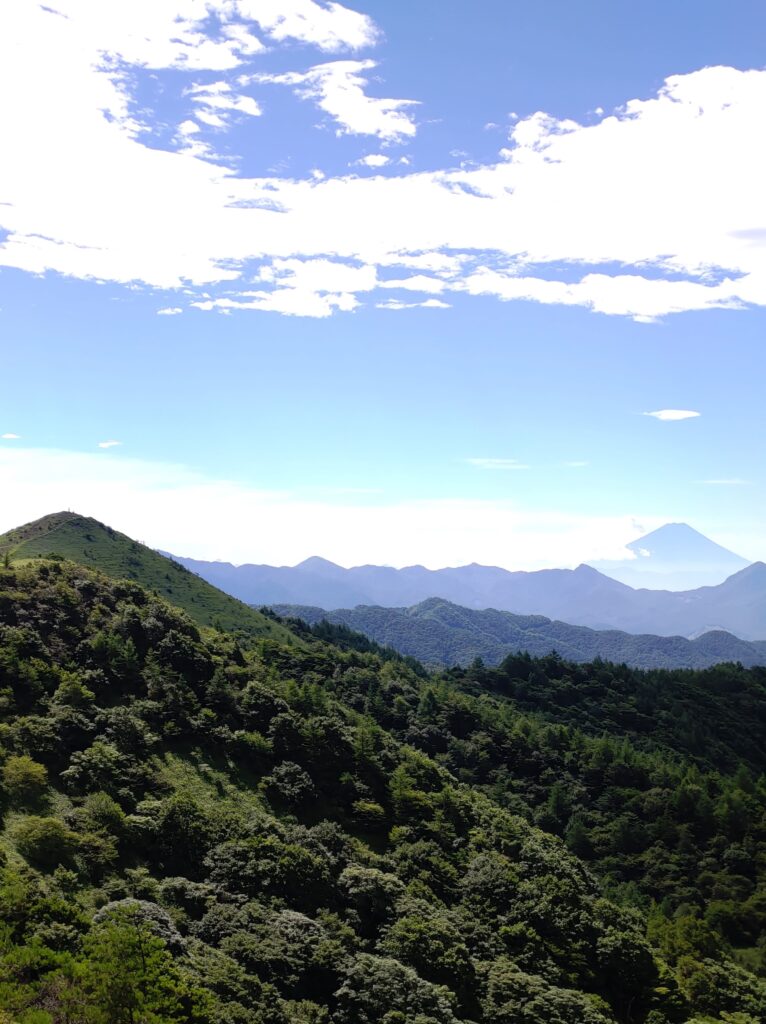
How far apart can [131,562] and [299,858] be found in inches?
4095

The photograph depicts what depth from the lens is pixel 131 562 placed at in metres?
140

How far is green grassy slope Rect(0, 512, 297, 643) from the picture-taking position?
13038 cm

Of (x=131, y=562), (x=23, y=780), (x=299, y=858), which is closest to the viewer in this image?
(x=23, y=780)

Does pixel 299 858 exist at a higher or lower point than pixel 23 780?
lower

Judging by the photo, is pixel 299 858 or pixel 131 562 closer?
pixel 299 858

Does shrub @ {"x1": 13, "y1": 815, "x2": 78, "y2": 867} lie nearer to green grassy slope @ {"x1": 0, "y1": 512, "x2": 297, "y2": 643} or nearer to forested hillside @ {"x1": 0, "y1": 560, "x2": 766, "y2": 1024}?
forested hillside @ {"x1": 0, "y1": 560, "x2": 766, "y2": 1024}

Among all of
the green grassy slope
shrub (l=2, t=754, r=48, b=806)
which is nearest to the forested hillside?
shrub (l=2, t=754, r=48, b=806)

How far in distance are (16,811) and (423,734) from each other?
6328 centimetres

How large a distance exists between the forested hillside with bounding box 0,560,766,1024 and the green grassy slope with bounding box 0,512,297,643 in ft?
118

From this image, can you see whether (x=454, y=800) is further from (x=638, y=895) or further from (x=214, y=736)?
(x=638, y=895)

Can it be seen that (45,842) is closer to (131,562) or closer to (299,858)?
(299,858)

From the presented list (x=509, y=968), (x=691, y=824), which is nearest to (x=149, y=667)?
(x=509, y=968)

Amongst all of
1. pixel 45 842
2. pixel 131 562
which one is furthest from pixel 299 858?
pixel 131 562

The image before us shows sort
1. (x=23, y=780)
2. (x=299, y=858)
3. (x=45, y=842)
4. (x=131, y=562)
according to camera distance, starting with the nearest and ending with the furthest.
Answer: (x=45, y=842) → (x=23, y=780) → (x=299, y=858) → (x=131, y=562)
